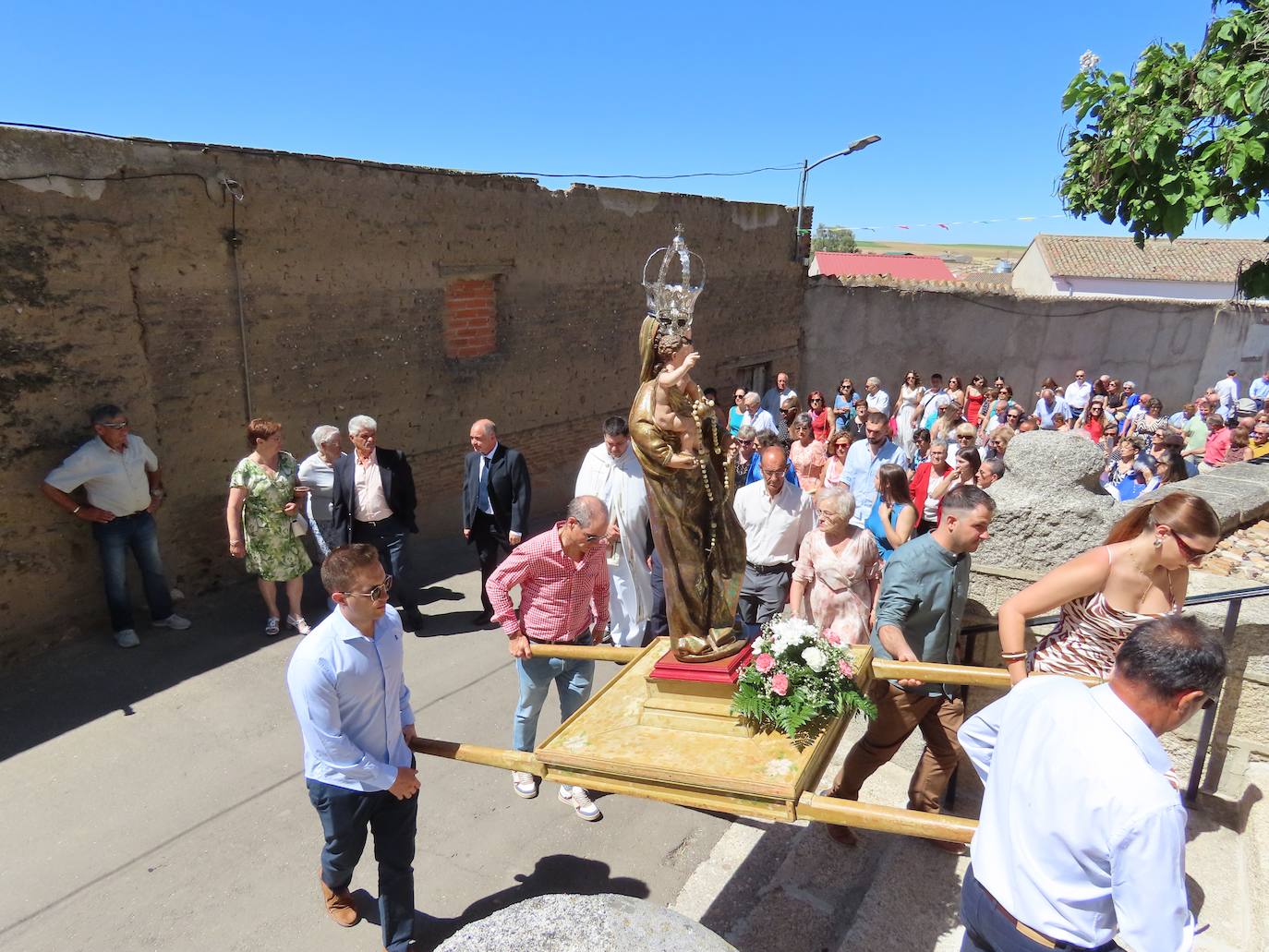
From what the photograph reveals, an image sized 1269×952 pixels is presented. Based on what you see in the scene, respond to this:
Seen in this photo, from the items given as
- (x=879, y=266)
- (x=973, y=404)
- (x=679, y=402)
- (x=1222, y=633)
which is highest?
(x=879, y=266)

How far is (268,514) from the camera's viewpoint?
7.11m

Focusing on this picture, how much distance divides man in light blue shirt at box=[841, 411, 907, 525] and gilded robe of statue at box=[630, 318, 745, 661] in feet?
13.6

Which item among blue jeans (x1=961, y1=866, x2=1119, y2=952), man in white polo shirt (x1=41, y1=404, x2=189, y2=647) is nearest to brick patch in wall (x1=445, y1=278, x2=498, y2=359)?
man in white polo shirt (x1=41, y1=404, x2=189, y2=647)

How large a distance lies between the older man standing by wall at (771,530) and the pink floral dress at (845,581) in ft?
2.14

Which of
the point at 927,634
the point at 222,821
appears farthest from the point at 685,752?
the point at 222,821

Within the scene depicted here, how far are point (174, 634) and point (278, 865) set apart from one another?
3.38 m

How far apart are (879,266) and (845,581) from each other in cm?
3374

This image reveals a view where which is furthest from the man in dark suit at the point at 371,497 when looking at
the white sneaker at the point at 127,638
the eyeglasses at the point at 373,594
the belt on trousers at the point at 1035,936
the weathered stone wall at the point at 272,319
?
the belt on trousers at the point at 1035,936

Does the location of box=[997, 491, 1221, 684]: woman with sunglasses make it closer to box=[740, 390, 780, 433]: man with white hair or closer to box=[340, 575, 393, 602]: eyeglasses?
box=[340, 575, 393, 602]: eyeglasses

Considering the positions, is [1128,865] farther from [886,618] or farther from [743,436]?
[743,436]

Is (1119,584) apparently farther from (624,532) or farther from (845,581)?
(624,532)

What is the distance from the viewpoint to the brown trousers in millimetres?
4246

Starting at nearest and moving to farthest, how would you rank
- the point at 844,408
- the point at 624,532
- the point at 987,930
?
the point at 987,930 < the point at 624,532 < the point at 844,408

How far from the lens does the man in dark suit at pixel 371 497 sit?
24.0 feet
